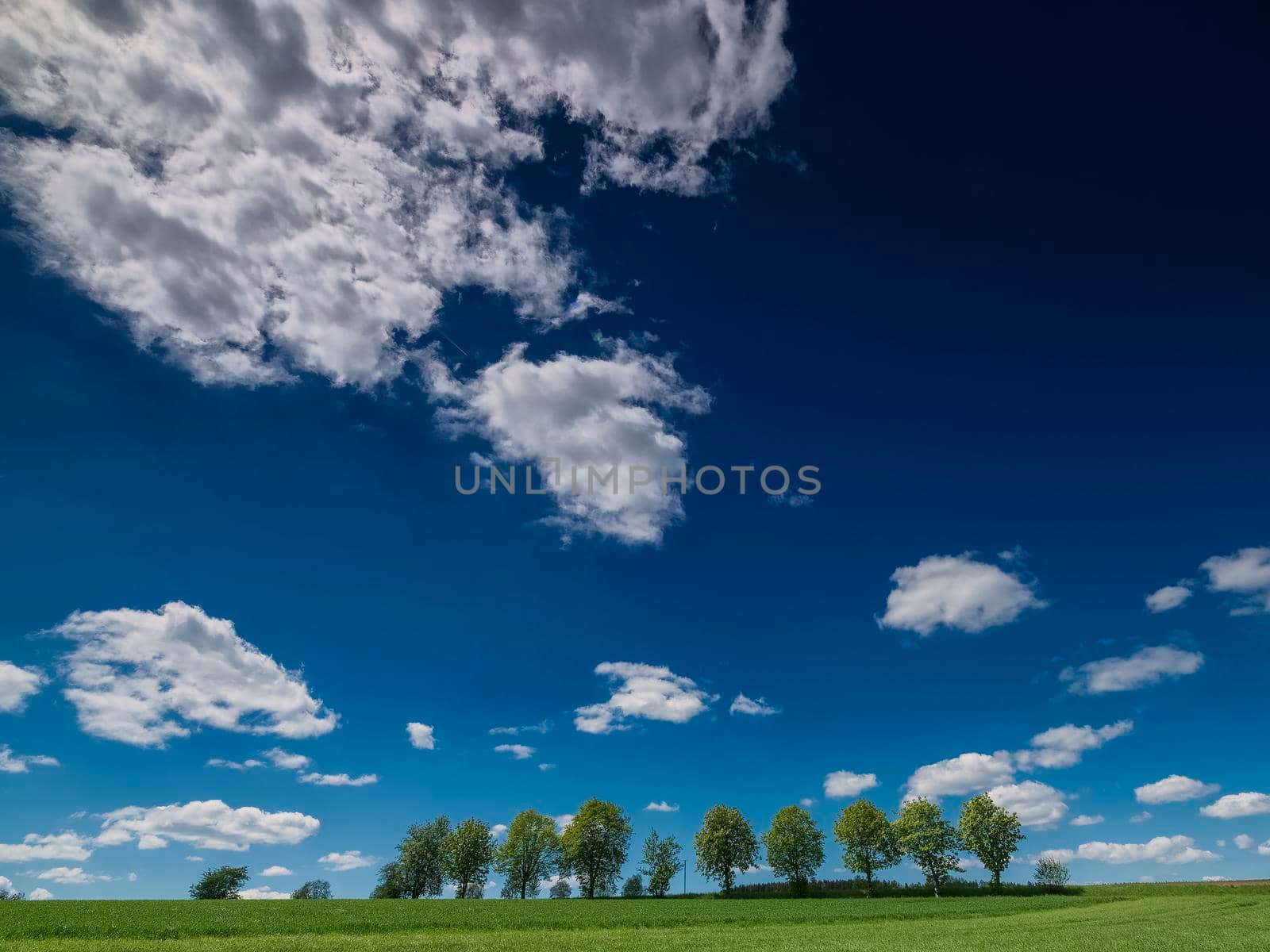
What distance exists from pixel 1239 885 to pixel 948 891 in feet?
128

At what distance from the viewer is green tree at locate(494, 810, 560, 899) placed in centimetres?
11811

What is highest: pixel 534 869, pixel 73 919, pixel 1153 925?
pixel 534 869

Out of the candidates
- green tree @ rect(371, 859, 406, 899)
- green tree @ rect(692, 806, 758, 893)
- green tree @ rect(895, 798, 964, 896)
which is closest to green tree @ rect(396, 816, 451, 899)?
green tree @ rect(371, 859, 406, 899)

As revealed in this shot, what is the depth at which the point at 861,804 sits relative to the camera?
12088 centimetres

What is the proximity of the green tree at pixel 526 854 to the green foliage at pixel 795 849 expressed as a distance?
126ft

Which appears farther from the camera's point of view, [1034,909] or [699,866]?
[699,866]

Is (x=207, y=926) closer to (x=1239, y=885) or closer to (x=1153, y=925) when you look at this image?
(x=1153, y=925)

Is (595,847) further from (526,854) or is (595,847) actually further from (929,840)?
(929,840)

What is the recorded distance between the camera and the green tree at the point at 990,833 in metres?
111

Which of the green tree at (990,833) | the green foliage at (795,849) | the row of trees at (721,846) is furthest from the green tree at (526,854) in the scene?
the green tree at (990,833)

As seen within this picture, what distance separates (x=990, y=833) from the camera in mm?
114375

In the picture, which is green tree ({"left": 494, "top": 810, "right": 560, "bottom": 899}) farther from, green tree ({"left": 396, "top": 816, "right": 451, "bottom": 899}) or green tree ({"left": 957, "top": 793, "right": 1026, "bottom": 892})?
green tree ({"left": 957, "top": 793, "right": 1026, "bottom": 892})

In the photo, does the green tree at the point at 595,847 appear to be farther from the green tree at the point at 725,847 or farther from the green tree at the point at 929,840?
the green tree at the point at 929,840

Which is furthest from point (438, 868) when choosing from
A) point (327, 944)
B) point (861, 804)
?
point (327, 944)
